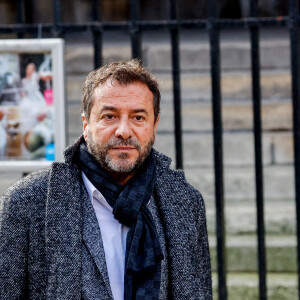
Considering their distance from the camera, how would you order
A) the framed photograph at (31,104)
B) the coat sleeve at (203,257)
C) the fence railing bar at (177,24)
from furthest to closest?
1. the fence railing bar at (177,24)
2. the framed photograph at (31,104)
3. the coat sleeve at (203,257)

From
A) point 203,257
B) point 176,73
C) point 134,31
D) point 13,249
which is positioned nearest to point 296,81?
point 176,73

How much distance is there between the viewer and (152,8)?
17.3 feet

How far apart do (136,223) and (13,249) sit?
41cm

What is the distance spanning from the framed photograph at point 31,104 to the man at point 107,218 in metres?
0.74

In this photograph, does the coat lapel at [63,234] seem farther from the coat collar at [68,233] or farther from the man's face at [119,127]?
the man's face at [119,127]

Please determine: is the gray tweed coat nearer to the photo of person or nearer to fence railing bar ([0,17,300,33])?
the photo of person

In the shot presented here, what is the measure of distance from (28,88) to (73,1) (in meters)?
2.50

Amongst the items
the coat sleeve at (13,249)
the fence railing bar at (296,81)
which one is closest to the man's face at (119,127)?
the coat sleeve at (13,249)

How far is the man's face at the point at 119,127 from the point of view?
2.09m

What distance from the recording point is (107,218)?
2113 millimetres

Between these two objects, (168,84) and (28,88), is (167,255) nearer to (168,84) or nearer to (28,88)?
(28,88)

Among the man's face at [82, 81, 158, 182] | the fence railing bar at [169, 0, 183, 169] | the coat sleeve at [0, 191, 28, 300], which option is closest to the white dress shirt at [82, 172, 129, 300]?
the man's face at [82, 81, 158, 182]

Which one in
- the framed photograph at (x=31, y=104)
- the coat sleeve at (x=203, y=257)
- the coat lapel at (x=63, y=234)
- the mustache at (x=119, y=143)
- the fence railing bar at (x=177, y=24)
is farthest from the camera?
the fence railing bar at (x=177, y=24)

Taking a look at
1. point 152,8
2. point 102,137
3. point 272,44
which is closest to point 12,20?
point 152,8
